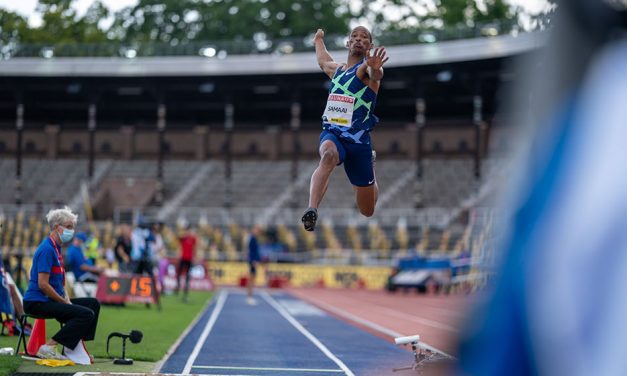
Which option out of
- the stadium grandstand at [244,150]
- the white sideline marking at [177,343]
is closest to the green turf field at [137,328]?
the white sideline marking at [177,343]

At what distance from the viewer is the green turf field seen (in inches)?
329

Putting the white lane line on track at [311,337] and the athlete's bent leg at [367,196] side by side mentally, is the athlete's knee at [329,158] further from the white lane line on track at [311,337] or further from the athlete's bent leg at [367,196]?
the white lane line on track at [311,337]

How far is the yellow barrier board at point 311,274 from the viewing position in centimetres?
3759

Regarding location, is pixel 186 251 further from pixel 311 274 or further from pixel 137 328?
pixel 311 274

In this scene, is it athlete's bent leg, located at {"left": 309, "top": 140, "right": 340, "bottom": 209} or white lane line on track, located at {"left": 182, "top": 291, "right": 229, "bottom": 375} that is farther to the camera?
white lane line on track, located at {"left": 182, "top": 291, "right": 229, "bottom": 375}

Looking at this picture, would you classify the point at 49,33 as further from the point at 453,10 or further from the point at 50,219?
the point at 50,219

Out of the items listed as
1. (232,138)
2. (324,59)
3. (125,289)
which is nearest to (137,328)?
(125,289)

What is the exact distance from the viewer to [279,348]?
1144cm

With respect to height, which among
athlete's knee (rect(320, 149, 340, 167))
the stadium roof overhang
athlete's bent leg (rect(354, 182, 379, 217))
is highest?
the stadium roof overhang

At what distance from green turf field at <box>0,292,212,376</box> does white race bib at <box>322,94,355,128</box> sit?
2.72 meters

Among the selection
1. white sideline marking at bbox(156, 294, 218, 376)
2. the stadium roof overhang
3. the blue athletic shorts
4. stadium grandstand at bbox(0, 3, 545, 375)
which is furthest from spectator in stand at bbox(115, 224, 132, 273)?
the stadium roof overhang

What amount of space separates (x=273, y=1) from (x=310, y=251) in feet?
91.9

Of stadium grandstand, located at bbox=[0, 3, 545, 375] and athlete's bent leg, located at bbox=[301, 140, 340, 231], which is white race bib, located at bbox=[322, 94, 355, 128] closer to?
athlete's bent leg, located at bbox=[301, 140, 340, 231]

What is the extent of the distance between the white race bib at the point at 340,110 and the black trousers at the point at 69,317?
9.08 ft
